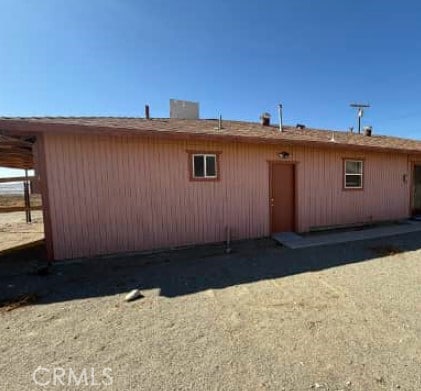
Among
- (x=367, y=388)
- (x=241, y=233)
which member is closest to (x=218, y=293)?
(x=367, y=388)

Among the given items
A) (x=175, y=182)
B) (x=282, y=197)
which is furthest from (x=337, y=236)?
(x=175, y=182)

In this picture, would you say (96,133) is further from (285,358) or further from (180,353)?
(285,358)

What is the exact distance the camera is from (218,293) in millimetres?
4230

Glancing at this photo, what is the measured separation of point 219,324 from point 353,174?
8.17 m

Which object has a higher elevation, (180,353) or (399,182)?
(399,182)

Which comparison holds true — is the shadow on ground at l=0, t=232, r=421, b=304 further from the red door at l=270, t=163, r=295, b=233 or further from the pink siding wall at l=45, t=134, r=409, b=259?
the red door at l=270, t=163, r=295, b=233

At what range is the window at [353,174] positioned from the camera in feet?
29.9

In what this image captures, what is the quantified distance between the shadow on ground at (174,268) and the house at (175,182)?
0.63 m

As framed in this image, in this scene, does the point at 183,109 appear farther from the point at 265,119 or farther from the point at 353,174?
the point at 353,174

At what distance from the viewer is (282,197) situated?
8156 millimetres

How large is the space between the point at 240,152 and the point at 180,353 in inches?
220

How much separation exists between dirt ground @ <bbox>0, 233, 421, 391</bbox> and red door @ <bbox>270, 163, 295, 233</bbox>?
2.46 meters

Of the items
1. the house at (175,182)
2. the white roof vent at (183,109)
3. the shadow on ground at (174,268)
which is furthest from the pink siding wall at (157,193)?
the white roof vent at (183,109)

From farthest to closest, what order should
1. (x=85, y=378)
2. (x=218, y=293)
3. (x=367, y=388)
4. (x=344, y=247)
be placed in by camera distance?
1. (x=344, y=247)
2. (x=218, y=293)
3. (x=85, y=378)
4. (x=367, y=388)
